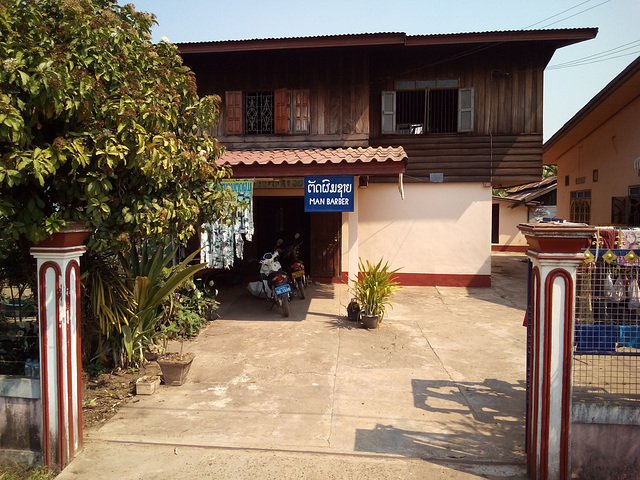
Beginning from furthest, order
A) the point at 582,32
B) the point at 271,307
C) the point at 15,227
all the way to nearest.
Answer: the point at 582,32, the point at 271,307, the point at 15,227

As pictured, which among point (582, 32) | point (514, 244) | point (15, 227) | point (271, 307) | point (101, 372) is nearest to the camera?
point (15, 227)

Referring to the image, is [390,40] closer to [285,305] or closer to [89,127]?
[285,305]

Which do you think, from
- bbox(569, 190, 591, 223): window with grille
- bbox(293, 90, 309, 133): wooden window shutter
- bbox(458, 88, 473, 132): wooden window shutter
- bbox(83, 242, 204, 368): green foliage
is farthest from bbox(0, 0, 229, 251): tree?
bbox(569, 190, 591, 223): window with grille

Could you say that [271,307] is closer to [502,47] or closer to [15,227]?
[15,227]

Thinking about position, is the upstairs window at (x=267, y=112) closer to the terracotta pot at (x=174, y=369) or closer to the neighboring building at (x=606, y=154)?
the neighboring building at (x=606, y=154)

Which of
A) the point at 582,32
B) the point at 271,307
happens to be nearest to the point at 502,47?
the point at 582,32

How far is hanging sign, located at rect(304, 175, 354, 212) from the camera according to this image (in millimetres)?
8250

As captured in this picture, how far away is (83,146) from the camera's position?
359 centimetres

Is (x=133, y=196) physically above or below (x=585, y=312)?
above

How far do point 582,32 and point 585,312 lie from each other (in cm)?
893

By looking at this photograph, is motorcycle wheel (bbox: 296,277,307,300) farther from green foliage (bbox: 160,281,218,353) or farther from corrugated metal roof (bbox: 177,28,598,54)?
corrugated metal roof (bbox: 177,28,598,54)

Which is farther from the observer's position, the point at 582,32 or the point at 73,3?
the point at 582,32

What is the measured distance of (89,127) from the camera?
3775 millimetres

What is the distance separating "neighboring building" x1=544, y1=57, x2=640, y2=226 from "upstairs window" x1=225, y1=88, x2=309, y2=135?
6783 mm
